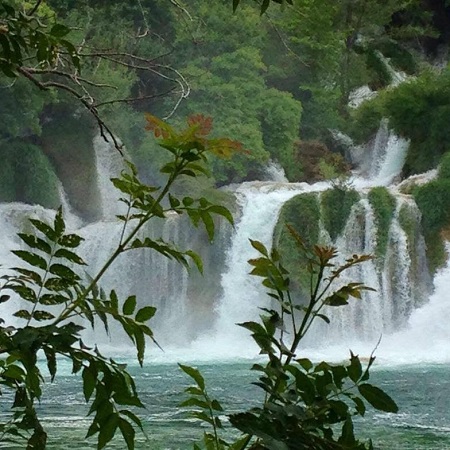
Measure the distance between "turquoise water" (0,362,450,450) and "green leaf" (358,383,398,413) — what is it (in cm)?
439

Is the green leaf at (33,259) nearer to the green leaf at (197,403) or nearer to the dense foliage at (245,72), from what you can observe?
the green leaf at (197,403)

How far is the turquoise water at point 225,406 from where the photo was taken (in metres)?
7.12

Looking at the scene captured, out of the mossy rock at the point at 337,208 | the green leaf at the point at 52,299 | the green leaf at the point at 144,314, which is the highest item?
the mossy rock at the point at 337,208

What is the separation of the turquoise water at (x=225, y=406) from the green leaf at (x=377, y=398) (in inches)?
173

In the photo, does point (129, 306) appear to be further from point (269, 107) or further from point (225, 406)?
point (269, 107)

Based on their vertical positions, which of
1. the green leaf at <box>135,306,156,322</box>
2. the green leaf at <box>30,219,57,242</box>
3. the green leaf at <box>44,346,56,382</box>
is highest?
the green leaf at <box>30,219,57,242</box>

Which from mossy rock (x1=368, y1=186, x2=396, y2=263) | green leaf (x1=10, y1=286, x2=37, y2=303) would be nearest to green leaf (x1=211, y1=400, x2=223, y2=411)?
green leaf (x1=10, y1=286, x2=37, y2=303)

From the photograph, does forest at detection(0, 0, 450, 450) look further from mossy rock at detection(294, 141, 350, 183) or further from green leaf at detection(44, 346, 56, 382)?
green leaf at detection(44, 346, 56, 382)

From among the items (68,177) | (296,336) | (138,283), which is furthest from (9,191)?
(296,336)

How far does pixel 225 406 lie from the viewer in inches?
329

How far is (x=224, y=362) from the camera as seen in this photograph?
520 inches

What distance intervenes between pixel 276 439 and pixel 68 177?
18.4m

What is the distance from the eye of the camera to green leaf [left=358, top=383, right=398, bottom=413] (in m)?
0.97

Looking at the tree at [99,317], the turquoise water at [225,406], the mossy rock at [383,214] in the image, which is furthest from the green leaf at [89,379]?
the mossy rock at [383,214]
